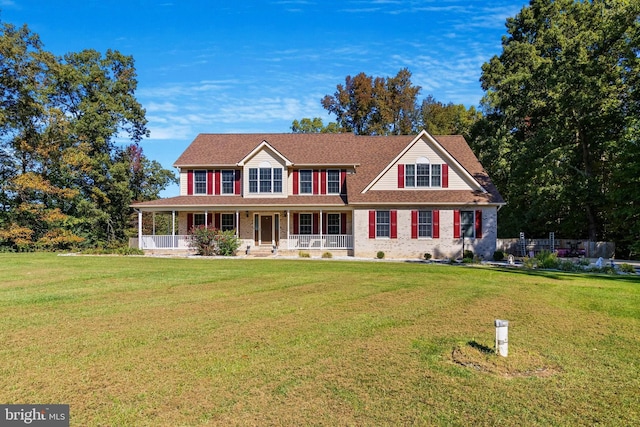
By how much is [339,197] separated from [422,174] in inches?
204

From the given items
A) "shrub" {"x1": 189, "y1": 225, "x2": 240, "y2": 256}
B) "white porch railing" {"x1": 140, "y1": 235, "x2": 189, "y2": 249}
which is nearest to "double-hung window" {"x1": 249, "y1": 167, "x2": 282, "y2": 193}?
"shrub" {"x1": 189, "y1": 225, "x2": 240, "y2": 256}

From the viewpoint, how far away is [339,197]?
2616 cm

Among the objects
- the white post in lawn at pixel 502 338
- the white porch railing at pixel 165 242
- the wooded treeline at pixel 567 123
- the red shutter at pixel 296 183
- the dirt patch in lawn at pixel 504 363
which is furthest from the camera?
the red shutter at pixel 296 183

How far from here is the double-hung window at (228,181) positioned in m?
27.1

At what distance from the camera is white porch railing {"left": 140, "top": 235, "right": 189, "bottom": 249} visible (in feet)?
83.7

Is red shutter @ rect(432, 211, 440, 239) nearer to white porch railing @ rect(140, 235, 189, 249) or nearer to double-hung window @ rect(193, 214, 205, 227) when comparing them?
double-hung window @ rect(193, 214, 205, 227)

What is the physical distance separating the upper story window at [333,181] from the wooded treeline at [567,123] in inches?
461

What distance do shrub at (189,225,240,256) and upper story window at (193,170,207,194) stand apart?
3.85 metres

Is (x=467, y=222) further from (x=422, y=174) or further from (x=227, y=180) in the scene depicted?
(x=227, y=180)

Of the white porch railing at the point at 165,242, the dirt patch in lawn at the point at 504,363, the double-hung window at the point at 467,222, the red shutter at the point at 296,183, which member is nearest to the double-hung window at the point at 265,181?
the red shutter at the point at 296,183

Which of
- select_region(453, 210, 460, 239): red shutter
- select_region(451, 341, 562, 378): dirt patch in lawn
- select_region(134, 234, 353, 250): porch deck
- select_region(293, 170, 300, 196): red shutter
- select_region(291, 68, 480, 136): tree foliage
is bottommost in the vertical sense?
select_region(451, 341, 562, 378): dirt patch in lawn

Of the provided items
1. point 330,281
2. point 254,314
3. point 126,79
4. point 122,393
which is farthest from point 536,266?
point 126,79

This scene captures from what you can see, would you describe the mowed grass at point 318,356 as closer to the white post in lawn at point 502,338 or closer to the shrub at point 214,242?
the white post in lawn at point 502,338

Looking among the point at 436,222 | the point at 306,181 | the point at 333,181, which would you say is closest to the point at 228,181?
the point at 306,181
